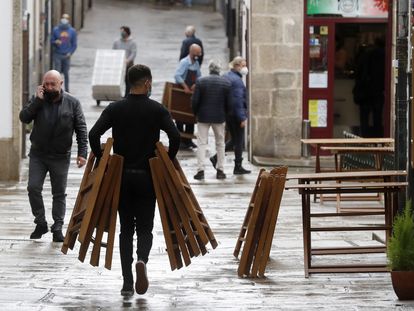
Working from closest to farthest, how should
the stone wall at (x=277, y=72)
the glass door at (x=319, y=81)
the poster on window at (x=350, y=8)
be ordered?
the stone wall at (x=277, y=72), the poster on window at (x=350, y=8), the glass door at (x=319, y=81)

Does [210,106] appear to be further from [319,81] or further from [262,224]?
[262,224]

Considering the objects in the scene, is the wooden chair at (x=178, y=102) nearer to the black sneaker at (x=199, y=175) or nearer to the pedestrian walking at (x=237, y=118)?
the pedestrian walking at (x=237, y=118)

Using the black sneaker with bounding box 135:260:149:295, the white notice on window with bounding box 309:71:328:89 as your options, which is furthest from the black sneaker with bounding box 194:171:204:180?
the black sneaker with bounding box 135:260:149:295

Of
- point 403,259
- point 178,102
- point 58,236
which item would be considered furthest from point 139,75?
point 178,102

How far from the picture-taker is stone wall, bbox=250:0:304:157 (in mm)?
24578

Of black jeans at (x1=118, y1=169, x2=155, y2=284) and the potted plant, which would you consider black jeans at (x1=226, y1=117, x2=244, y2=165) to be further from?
the potted plant

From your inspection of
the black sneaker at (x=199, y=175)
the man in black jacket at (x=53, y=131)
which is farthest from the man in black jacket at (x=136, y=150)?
the black sneaker at (x=199, y=175)

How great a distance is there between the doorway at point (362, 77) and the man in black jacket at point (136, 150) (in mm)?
13715

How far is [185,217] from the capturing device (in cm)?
1229

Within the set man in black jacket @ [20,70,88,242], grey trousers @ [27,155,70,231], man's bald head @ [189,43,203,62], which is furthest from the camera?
man's bald head @ [189,43,203,62]

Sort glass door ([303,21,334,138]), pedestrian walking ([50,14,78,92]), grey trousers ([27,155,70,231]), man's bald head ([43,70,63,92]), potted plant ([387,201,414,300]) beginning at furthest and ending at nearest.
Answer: pedestrian walking ([50,14,78,92]) < glass door ([303,21,334,138]) < grey trousers ([27,155,70,231]) < man's bald head ([43,70,63,92]) < potted plant ([387,201,414,300])

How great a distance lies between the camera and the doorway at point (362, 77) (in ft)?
84.5

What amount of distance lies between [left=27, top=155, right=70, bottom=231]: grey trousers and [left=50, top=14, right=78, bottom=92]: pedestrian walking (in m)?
18.3

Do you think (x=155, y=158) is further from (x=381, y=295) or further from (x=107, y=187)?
(x=381, y=295)
